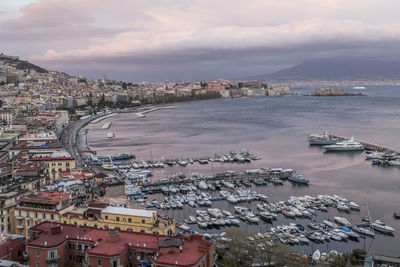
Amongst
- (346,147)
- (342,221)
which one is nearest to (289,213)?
(342,221)

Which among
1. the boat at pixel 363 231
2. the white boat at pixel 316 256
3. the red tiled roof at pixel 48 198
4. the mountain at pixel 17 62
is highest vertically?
the mountain at pixel 17 62

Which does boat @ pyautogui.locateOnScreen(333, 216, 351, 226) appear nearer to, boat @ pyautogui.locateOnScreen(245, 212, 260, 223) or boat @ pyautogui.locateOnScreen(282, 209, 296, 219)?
boat @ pyautogui.locateOnScreen(282, 209, 296, 219)

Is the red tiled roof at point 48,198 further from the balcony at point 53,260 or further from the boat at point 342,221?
the boat at point 342,221

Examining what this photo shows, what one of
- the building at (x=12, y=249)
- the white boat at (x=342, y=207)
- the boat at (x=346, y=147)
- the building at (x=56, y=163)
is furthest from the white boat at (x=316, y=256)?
the boat at (x=346, y=147)

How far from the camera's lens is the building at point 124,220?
686 cm

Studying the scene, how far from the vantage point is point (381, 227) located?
10.1 m

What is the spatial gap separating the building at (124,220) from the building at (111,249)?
87 cm

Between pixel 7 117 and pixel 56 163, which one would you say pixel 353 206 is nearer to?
pixel 56 163

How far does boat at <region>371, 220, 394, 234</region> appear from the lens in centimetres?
1003

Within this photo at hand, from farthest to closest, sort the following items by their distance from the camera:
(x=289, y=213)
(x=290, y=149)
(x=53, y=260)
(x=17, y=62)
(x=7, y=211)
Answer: (x=17, y=62)
(x=290, y=149)
(x=289, y=213)
(x=7, y=211)
(x=53, y=260)

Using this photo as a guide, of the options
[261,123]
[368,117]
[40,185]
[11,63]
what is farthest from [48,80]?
[40,185]

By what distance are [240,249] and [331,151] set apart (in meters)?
15.6

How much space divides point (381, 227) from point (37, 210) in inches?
298

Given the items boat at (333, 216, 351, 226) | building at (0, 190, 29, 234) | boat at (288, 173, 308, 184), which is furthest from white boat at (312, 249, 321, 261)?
boat at (288, 173, 308, 184)
